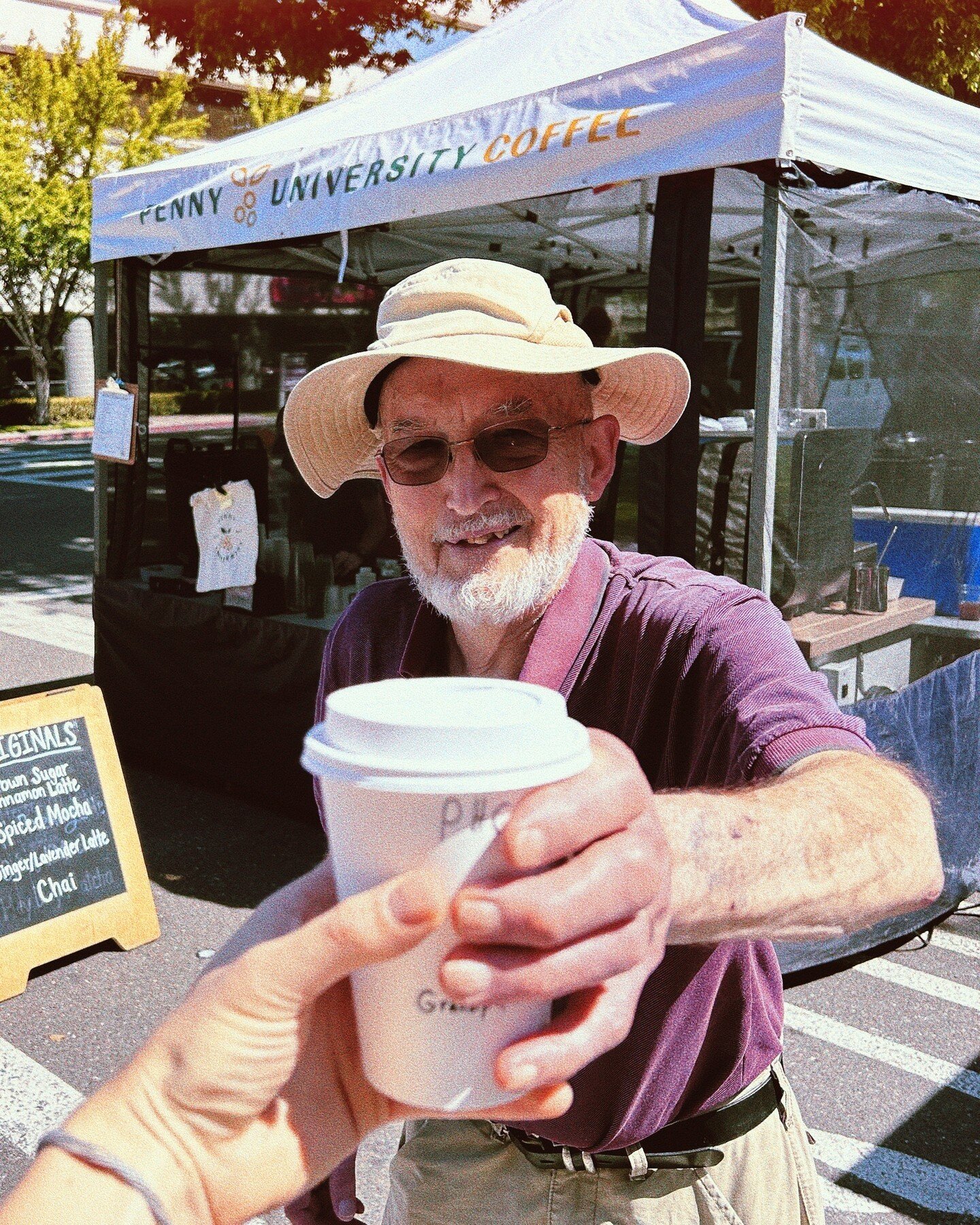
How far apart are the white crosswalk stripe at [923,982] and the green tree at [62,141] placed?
69.0 feet

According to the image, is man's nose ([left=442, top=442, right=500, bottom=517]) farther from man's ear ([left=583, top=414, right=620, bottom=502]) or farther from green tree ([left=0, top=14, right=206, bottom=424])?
green tree ([left=0, top=14, right=206, bottom=424])

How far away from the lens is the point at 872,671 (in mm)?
4562

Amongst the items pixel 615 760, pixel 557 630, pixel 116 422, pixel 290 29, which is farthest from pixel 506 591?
pixel 290 29

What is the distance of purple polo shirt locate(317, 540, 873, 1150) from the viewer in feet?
4.62

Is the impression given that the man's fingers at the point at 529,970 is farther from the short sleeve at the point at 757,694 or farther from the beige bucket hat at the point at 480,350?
the beige bucket hat at the point at 480,350

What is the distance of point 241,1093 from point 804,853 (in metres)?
0.55

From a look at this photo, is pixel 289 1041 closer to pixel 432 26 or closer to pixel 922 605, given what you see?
pixel 922 605

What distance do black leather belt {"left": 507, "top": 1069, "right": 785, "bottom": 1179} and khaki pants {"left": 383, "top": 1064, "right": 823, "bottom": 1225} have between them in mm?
19

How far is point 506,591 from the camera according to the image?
5.63ft

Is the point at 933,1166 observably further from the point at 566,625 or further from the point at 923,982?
the point at 566,625

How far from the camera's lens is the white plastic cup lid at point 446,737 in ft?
2.53

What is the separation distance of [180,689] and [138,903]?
1.84 m

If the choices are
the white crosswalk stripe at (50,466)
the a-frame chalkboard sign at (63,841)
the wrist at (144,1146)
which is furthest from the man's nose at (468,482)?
the white crosswalk stripe at (50,466)

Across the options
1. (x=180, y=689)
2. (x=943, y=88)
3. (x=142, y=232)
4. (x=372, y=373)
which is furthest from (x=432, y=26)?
(x=372, y=373)
